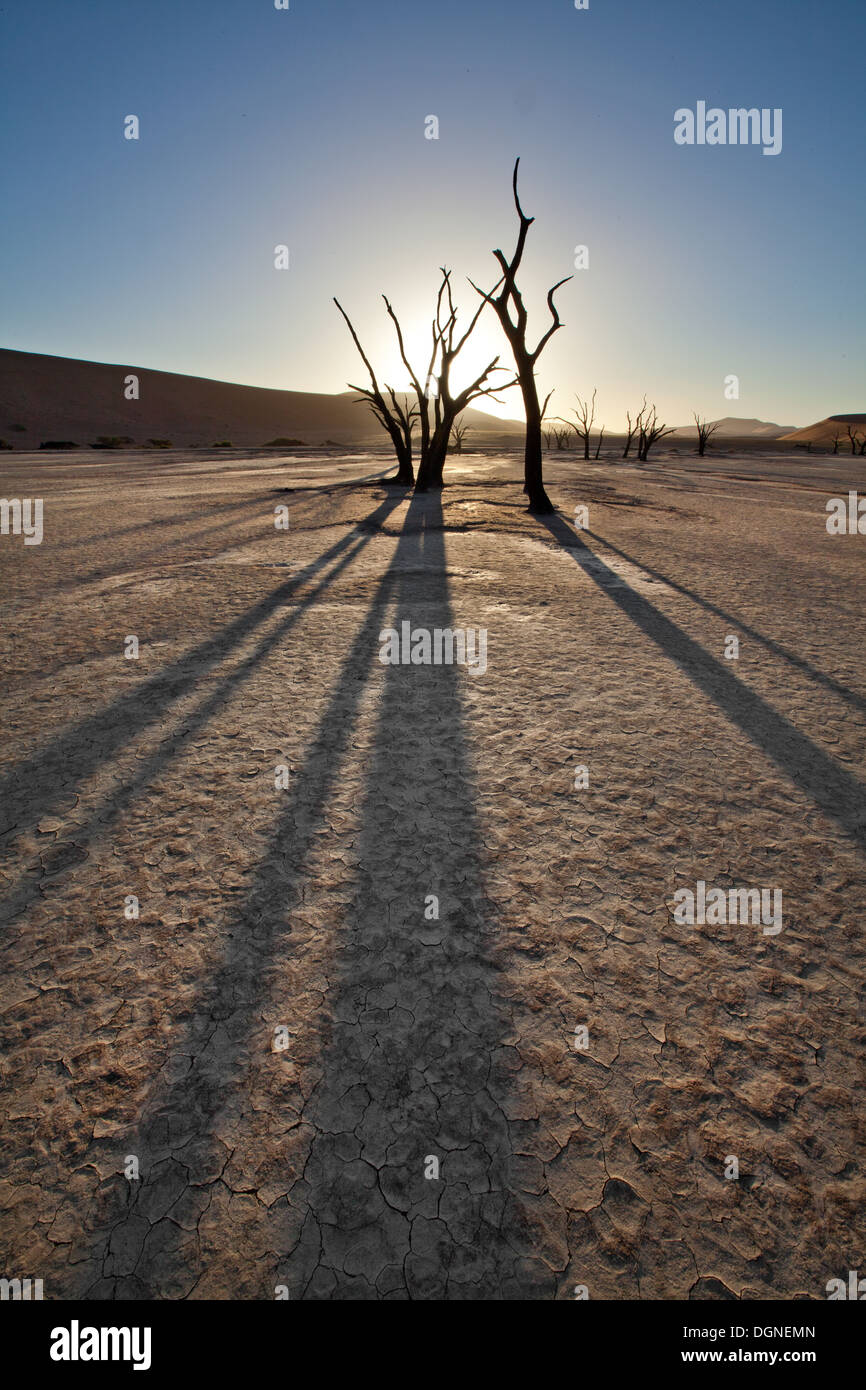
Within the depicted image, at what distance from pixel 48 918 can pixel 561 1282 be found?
4.88 ft

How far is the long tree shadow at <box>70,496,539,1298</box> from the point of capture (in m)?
1.05

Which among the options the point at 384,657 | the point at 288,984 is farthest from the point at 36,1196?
the point at 384,657

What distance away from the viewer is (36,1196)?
1136mm

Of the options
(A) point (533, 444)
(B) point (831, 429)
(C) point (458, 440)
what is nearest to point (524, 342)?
(A) point (533, 444)

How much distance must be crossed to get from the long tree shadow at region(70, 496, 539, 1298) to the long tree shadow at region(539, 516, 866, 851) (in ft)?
4.27

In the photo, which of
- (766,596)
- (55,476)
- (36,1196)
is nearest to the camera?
(36,1196)

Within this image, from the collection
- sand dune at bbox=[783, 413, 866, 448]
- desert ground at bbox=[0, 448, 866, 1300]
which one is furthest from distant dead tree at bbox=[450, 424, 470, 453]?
sand dune at bbox=[783, 413, 866, 448]

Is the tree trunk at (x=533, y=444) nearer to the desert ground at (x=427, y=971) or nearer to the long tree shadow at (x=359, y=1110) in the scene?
the desert ground at (x=427, y=971)

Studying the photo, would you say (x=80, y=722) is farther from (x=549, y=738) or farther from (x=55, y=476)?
(x=55, y=476)

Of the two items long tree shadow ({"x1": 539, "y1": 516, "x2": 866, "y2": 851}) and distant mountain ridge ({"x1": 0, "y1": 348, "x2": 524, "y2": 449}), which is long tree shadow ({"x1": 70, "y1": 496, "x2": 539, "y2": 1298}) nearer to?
long tree shadow ({"x1": 539, "y1": 516, "x2": 866, "y2": 851})

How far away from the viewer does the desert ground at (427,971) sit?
109 cm

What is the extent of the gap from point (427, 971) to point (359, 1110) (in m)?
0.36

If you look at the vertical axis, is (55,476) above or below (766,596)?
above
